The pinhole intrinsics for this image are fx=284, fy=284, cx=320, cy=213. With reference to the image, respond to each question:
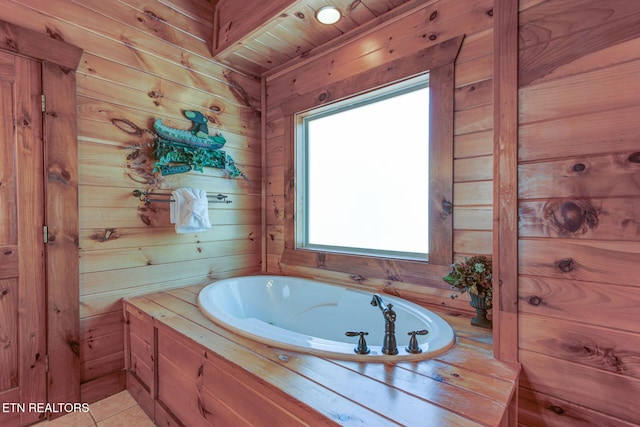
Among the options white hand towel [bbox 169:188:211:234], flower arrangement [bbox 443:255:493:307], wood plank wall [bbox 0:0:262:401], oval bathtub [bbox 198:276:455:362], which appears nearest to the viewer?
oval bathtub [bbox 198:276:455:362]

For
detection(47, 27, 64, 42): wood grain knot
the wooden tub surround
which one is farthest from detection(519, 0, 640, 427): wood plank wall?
detection(47, 27, 64, 42): wood grain knot

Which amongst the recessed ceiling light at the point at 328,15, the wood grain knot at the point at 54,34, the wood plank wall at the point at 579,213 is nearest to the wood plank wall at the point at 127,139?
the wood grain knot at the point at 54,34

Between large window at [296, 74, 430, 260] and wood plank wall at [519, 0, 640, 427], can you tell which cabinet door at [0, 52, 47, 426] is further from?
wood plank wall at [519, 0, 640, 427]

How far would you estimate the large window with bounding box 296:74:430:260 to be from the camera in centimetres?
185

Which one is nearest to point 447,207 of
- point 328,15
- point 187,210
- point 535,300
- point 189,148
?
point 535,300

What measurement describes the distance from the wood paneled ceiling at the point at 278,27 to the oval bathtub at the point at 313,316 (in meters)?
1.83

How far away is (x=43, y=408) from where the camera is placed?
5.11 feet

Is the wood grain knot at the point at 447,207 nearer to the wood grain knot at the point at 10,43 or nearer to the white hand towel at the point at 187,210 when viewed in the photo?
the white hand towel at the point at 187,210

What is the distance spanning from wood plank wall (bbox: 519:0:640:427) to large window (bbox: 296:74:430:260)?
797 mm

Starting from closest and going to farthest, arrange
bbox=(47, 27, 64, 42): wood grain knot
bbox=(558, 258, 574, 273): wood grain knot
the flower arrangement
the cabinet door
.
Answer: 1. bbox=(558, 258, 574, 273): wood grain knot
2. the flower arrangement
3. the cabinet door
4. bbox=(47, 27, 64, 42): wood grain knot

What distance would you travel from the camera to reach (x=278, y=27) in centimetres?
202

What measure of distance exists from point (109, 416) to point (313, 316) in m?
1.30

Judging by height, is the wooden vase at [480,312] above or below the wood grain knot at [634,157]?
below

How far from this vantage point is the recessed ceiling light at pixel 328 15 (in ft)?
5.99
